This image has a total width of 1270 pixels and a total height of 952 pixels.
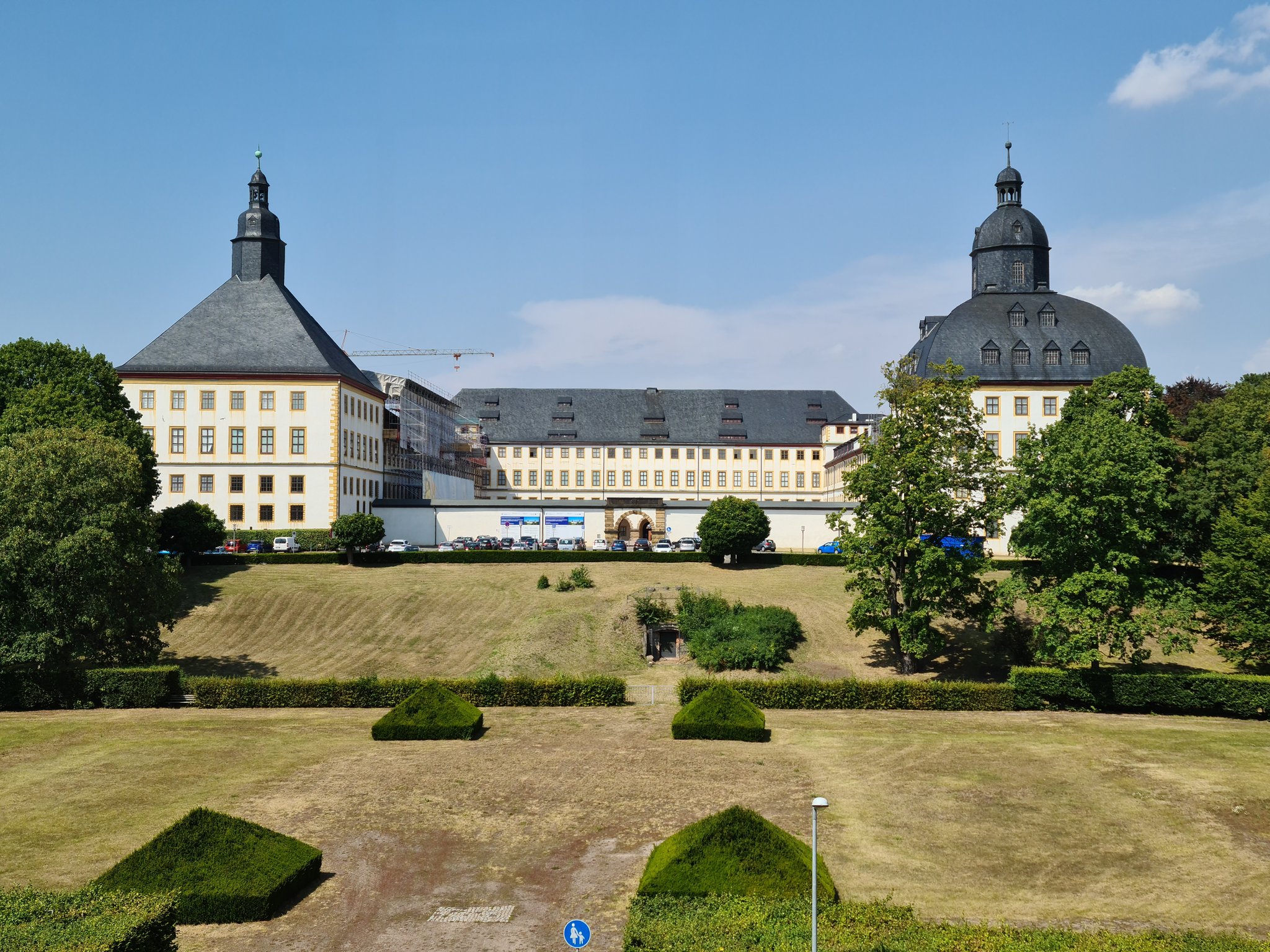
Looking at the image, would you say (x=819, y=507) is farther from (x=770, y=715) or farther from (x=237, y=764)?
(x=237, y=764)

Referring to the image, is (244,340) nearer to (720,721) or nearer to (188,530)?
(188,530)

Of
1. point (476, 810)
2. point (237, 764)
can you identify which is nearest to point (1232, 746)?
point (476, 810)

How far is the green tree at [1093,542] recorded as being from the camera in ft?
142

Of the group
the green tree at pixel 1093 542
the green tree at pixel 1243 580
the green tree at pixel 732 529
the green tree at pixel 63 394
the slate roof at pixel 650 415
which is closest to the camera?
the green tree at pixel 1093 542

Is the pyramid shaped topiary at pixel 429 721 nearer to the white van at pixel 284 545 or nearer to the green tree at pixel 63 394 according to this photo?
the green tree at pixel 63 394

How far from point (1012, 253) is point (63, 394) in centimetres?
7588

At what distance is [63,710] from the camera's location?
40.9 meters

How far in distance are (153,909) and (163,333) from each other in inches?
2917

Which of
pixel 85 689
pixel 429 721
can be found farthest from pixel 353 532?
pixel 429 721

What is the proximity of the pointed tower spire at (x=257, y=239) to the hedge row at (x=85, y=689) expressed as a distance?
159 ft

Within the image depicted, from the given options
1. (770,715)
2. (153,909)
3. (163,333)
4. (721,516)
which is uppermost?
(163,333)

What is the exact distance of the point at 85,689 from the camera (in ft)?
136

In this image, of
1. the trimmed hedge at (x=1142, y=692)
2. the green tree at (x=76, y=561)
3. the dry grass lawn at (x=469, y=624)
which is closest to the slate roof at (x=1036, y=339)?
the dry grass lawn at (x=469, y=624)

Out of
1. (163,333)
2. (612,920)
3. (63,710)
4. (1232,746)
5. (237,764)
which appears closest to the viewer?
(612,920)
